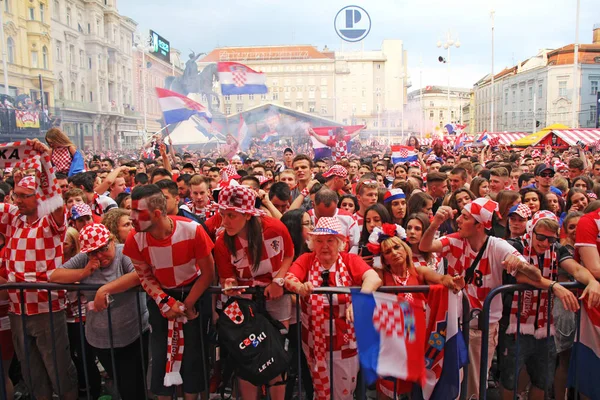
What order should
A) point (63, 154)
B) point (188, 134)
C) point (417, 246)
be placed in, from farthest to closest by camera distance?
1. point (188, 134)
2. point (63, 154)
3. point (417, 246)

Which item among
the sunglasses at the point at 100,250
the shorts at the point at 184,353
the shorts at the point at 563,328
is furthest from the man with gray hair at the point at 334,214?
the sunglasses at the point at 100,250

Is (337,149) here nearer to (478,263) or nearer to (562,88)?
(478,263)

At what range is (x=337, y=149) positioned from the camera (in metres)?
15.1

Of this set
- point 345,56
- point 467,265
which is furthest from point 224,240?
point 345,56

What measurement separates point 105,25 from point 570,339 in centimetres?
4878

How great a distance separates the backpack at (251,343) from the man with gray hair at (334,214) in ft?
4.80

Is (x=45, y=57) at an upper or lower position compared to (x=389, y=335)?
upper

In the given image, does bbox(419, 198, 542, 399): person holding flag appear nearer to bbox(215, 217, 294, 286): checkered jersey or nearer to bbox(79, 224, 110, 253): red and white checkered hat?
bbox(215, 217, 294, 286): checkered jersey

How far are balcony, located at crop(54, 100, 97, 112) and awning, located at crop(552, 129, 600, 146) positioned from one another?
32656mm

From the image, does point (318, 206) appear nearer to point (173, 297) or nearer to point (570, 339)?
point (173, 297)

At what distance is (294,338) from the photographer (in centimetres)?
366

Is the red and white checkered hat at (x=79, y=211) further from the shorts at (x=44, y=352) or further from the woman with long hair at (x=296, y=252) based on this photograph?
the woman with long hair at (x=296, y=252)

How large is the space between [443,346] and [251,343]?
1272mm

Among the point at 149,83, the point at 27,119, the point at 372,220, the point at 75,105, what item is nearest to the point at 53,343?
the point at 372,220
